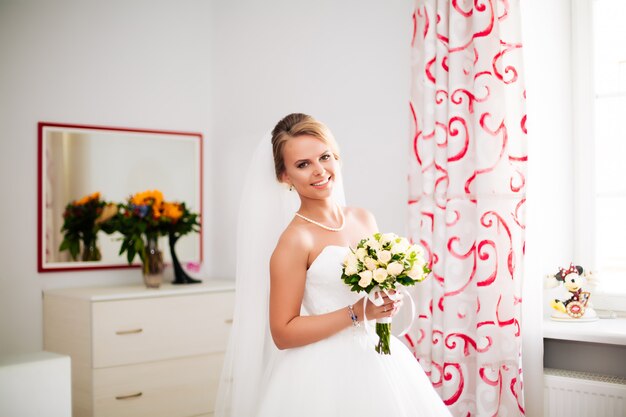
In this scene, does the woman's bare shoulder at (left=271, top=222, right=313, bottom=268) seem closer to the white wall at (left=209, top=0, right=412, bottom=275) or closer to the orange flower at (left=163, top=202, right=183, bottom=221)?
the white wall at (left=209, top=0, right=412, bottom=275)

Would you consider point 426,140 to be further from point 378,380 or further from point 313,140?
point 378,380

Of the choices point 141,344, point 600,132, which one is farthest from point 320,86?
point 141,344

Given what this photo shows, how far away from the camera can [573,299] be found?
114 inches

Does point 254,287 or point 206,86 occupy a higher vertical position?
point 206,86

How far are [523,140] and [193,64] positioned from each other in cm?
251

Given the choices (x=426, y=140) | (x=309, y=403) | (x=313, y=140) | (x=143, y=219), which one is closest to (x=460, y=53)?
(x=426, y=140)

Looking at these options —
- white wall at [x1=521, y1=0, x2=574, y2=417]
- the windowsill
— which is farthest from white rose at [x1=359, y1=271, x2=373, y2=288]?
the windowsill

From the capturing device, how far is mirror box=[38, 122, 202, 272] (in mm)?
3785

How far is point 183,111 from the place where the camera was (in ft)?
14.4

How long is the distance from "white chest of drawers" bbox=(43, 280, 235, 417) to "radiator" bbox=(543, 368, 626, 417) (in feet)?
6.13

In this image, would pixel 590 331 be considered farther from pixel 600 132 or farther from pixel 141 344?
pixel 141 344

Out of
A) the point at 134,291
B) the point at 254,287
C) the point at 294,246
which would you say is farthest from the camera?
the point at 134,291

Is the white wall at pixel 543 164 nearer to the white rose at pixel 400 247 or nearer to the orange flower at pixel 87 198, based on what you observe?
the white rose at pixel 400 247

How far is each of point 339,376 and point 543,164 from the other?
1.47 meters
